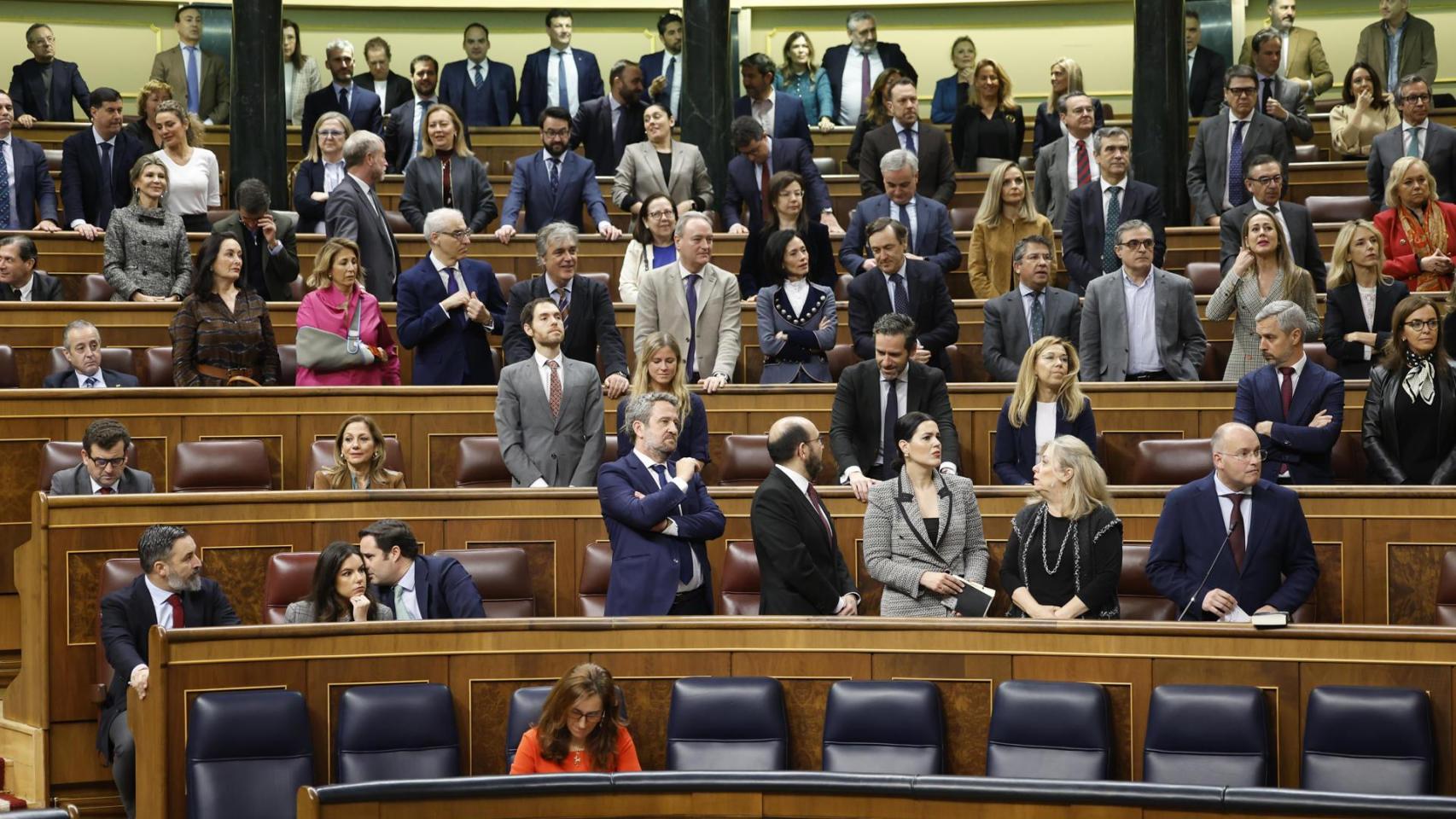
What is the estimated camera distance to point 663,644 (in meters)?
4.83

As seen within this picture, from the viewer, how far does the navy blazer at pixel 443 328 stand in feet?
21.5

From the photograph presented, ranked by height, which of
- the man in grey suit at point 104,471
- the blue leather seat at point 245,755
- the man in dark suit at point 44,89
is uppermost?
the man in dark suit at point 44,89

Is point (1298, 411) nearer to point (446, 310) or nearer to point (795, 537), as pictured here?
point (795, 537)

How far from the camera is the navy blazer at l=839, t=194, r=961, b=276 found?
7.33m

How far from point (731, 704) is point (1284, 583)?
5.14 feet

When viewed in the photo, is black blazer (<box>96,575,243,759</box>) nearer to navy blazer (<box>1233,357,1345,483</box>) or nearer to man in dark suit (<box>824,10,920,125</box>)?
navy blazer (<box>1233,357,1345,483</box>)

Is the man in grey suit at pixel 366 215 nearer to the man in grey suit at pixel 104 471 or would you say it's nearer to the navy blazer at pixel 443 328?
the navy blazer at pixel 443 328

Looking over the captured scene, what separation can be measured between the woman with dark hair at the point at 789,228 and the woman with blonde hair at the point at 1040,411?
127 cm

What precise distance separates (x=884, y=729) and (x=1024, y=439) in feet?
5.05

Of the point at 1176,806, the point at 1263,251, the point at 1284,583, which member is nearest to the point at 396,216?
the point at 1263,251

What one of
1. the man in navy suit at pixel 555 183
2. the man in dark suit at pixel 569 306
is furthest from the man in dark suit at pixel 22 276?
the man in dark suit at pixel 569 306

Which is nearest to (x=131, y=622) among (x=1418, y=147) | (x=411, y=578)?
(x=411, y=578)

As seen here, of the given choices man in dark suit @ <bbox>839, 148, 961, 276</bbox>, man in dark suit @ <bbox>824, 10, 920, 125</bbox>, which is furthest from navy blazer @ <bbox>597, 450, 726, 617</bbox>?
man in dark suit @ <bbox>824, 10, 920, 125</bbox>

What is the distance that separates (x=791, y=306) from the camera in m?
6.63
